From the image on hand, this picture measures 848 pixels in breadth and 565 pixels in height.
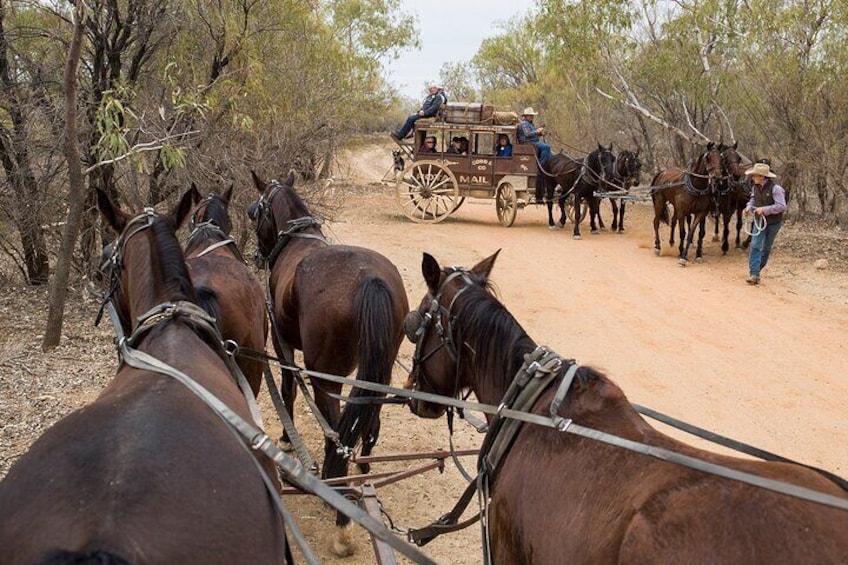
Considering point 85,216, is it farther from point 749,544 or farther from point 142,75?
point 749,544

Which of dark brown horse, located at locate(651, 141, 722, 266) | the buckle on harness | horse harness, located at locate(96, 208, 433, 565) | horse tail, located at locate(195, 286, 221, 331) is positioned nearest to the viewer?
horse harness, located at locate(96, 208, 433, 565)

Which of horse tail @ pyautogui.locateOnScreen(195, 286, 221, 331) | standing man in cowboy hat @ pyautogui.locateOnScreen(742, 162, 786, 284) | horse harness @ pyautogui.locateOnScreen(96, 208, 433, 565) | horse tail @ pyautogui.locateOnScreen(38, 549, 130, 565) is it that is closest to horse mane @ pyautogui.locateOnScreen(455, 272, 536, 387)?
horse harness @ pyautogui.locateOnScreen(96, 208, 433, 565)

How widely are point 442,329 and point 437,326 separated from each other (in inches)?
1.4

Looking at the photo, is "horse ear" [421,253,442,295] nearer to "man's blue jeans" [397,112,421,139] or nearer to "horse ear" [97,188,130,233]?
"horse ear" [97,188,130,233]

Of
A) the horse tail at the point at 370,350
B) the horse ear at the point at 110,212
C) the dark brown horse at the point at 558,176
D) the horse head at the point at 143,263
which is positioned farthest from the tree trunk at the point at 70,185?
the dark brown horse at the point at 558,176

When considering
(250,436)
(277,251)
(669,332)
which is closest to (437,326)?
(250,436)

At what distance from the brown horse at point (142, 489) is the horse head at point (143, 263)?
55 cm

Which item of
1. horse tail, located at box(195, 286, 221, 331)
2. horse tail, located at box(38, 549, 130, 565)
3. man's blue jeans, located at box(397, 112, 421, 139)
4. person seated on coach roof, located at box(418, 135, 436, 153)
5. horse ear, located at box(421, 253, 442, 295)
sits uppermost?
man's blue jeans, located at box(397, 112, 421, 139)

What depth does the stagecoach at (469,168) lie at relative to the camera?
57.9 feet

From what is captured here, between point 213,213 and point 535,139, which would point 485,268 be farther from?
point 535,139

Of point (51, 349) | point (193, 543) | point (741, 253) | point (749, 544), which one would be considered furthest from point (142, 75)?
point (741, 253)

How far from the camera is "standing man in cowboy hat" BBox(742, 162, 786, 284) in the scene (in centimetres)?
1152

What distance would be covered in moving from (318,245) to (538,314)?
499 cm

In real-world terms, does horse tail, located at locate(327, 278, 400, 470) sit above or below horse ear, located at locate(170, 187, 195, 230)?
below
